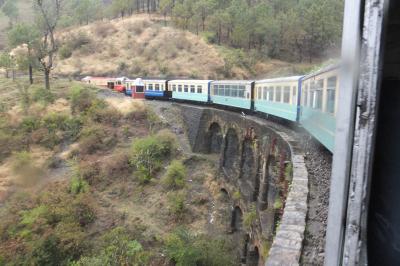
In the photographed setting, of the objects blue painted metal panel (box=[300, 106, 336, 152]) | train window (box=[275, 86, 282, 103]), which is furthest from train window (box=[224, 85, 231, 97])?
blue painted metal panel (box=[300, 106, 336, 152])

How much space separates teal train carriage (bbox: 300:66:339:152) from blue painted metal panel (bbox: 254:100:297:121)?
107 centimetres

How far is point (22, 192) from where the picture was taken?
1734cm

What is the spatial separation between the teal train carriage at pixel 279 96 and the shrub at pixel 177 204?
554cm

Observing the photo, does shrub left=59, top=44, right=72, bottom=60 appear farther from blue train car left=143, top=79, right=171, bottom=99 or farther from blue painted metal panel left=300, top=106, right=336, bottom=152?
blue painted metal panel left=300, top=106, right=336, bottom=152

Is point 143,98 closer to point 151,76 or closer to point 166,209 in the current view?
point 151,76

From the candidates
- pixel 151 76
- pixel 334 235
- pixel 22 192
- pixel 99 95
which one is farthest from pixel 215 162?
pixel 151 76

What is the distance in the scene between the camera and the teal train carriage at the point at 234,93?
1881cm

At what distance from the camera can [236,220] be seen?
55.3 ft

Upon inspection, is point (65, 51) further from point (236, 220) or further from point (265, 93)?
point (236, 220)

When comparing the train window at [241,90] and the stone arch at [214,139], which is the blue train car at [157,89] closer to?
the stone arch at [214,139]

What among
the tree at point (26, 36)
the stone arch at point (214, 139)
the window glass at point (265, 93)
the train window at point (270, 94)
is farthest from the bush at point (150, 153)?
the tree at point (26, 36)

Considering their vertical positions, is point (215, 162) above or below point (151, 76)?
below

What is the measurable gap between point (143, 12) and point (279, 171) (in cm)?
5757

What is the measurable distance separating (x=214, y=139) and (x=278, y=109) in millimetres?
9102
